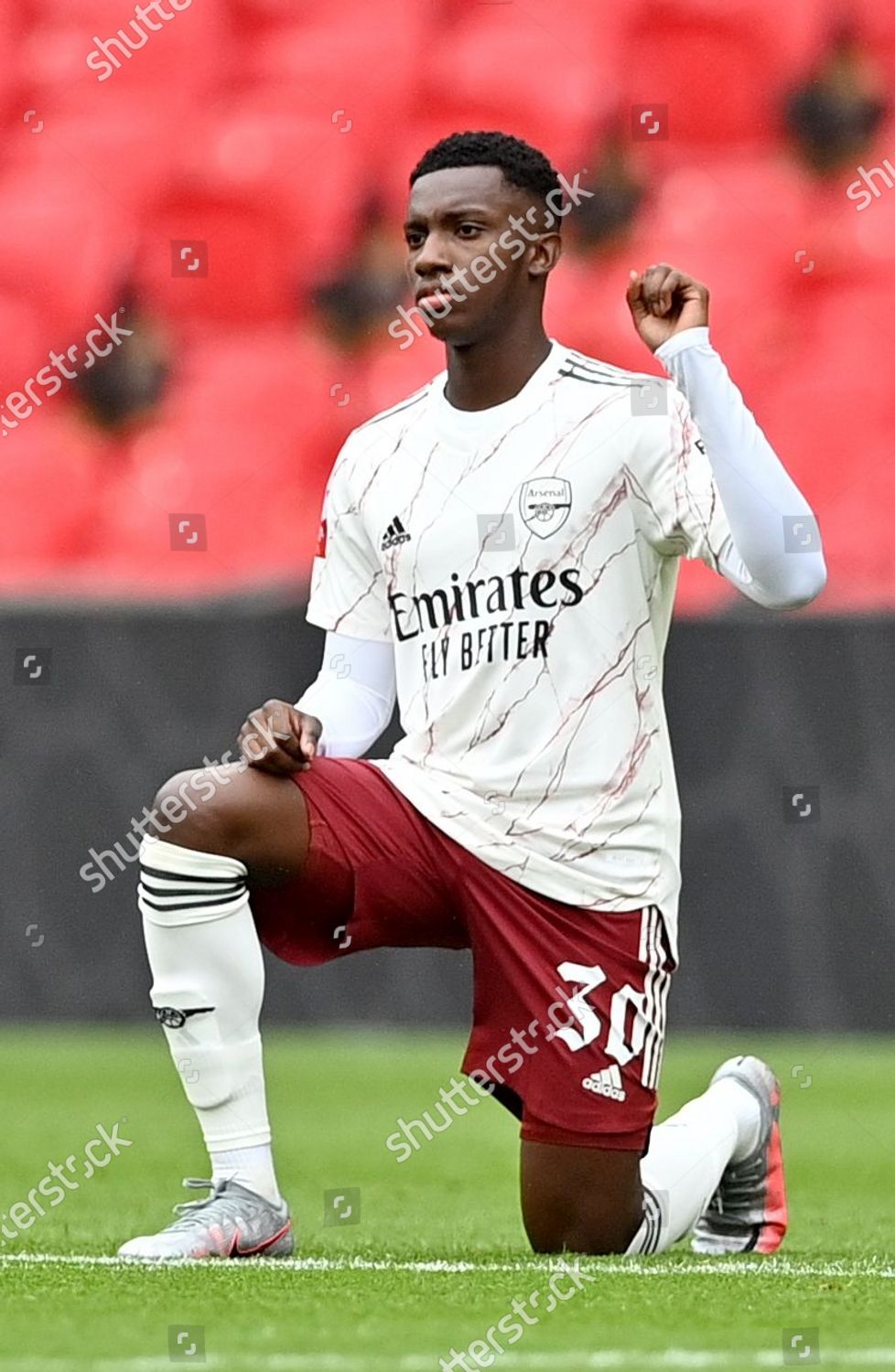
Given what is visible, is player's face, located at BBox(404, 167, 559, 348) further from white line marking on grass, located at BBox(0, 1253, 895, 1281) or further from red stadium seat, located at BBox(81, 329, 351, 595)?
red stadium seat, located at BBox(81, 329, 351, 595)

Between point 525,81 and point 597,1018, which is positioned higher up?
point 525,81

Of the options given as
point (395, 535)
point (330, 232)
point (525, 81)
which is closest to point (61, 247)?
point (330, 232)

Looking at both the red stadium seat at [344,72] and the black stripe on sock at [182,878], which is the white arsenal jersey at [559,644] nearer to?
the black stripe on sock at [182,878]

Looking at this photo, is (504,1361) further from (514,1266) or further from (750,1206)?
(750,1206)

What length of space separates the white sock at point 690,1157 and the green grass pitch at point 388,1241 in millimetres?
49

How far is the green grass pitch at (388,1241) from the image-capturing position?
213 cm

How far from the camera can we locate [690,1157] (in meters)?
3.06

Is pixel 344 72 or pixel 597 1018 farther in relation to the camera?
pixel 344 72

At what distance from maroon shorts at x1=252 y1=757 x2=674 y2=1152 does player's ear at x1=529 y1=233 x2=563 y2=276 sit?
66cm

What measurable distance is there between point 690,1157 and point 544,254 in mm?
1115

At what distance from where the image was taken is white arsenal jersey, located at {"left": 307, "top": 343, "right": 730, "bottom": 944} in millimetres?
2977

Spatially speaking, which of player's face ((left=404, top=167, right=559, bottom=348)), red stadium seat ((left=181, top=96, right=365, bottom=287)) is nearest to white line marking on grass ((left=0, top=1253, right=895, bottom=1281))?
player's face ((left=404, top=167, right=559, bottom=348))

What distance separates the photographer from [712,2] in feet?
26.2

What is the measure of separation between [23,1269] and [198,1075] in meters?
0.35
